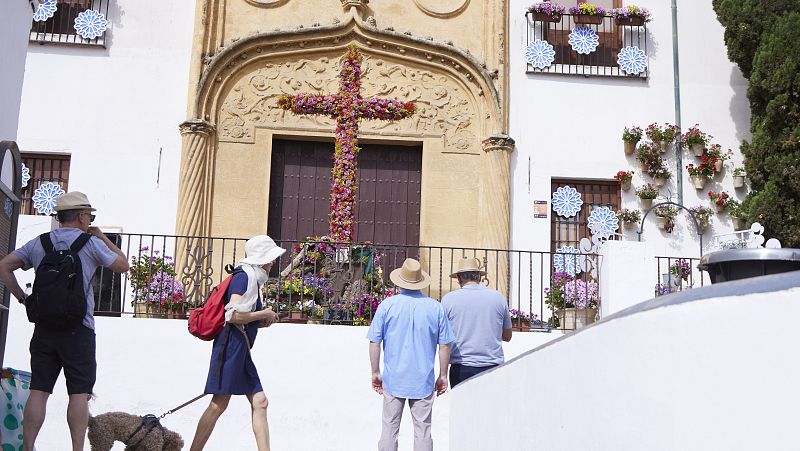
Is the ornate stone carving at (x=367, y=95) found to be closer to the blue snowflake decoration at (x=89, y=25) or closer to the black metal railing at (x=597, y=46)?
the black metal railing at (x=597, y=46)

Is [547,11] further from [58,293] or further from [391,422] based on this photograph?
[58,293]

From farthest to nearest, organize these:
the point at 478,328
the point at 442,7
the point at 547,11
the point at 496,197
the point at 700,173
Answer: the point at 442,7, the point at 547,11, the point at 700,173, the point at 496,197, the point at 478,328

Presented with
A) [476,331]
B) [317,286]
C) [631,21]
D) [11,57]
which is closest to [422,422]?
[476,331]

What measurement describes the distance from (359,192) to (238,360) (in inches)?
303

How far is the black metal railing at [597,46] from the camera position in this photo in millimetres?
13406

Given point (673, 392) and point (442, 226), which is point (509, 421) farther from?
point (442, 226)

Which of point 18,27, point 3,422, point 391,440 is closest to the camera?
point 3,422

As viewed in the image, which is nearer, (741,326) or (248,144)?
(741,326)

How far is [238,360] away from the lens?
5824 millimetres

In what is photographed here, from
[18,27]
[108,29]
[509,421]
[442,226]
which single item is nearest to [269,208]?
[442,226]

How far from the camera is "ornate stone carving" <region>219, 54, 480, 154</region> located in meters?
13.2

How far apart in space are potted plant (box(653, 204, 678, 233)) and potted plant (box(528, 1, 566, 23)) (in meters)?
3.32

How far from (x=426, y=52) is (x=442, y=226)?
273 cm

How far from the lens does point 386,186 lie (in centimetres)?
1351
